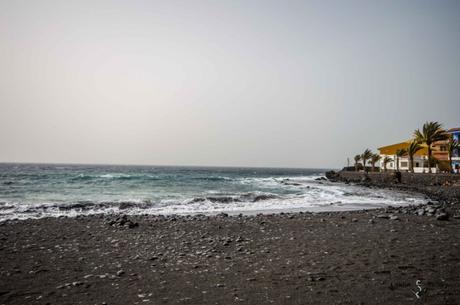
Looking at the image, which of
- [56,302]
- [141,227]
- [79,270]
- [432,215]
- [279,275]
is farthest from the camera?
Result: [432,215]

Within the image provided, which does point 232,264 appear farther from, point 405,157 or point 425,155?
→ point 405,157

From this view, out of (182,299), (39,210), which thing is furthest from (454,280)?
(39,210)

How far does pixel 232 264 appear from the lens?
760cm

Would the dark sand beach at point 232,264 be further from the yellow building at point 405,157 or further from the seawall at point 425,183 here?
the yellow building at point 405,157

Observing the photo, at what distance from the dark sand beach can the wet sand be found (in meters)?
0.02

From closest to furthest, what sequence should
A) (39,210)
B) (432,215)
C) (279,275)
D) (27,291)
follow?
(27,291) < (279,275) < (432,215) < (39,210)

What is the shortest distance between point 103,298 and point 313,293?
14.4 ft

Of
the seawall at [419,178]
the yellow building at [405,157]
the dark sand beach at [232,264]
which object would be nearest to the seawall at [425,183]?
the seawall at [419,178]

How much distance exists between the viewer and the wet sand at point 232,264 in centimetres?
566

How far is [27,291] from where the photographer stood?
5988mm

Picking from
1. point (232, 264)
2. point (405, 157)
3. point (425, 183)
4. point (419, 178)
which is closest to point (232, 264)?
point (232, 264)

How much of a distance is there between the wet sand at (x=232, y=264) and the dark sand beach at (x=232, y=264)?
1.0 inches

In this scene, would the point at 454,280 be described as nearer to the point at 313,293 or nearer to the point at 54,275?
the point at 313,293

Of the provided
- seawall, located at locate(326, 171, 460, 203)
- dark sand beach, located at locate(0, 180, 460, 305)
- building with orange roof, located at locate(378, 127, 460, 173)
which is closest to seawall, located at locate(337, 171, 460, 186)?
seawall, located at locate(326, 171, 460, 203)
